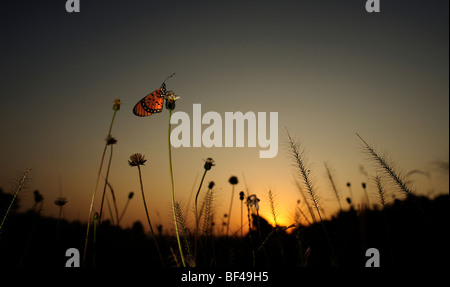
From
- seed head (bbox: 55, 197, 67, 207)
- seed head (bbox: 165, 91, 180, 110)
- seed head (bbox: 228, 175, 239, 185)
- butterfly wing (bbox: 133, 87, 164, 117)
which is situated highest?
butterfly wing (bbox: 133, 87, 164, 117)

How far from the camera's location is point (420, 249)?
3.09 metres

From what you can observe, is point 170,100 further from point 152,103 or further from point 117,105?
point 152,103

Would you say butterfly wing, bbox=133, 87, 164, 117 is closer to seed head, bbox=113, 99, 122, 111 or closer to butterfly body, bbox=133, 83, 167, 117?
butterfly body, bbox=133, 83, 167, 117

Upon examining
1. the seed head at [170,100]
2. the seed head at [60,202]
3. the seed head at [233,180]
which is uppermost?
the seed head at [170,100]

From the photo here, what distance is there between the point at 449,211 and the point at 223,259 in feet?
16.1

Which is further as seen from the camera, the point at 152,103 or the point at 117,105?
the point at 152,103

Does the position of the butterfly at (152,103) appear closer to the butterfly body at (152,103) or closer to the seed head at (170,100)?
the butterfly body at (152,103)

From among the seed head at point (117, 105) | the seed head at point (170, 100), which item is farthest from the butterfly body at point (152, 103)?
the seed head at point (170, 100)

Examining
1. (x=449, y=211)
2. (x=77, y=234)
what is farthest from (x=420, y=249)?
(x=77, y=234)

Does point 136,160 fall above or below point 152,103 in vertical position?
below

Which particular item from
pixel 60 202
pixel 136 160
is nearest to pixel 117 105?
pixel 136 160

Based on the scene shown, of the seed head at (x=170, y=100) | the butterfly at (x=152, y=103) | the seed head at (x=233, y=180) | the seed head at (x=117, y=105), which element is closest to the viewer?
the seed head at (x=170, y=100)

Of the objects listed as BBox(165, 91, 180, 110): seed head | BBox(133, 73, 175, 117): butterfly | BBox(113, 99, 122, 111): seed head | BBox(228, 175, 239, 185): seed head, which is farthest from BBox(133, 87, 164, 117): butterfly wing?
BBox(228, 175, 239, 185): seed head
